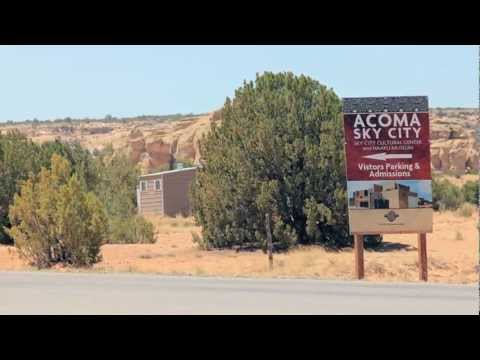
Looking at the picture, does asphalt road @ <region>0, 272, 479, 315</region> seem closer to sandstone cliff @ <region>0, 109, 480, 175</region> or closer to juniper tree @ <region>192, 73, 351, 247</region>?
juniper tree @ <region>192, 73, 351, 247</region>

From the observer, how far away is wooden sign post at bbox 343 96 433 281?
20219 millimetres

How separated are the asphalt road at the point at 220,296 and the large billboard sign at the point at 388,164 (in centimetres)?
216

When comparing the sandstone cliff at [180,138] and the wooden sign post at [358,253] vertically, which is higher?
the sandstone cliff at [180,138]

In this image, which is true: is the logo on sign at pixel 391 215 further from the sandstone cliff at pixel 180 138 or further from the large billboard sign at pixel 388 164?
the sandstone cliff at pixel 180 138

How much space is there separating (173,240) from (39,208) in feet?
51.9

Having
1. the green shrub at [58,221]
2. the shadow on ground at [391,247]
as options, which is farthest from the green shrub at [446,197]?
the green shrub at [58,221]

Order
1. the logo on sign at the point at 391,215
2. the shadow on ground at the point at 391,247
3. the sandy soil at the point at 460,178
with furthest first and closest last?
the sandy soil at the point at 460,178 < the shadow on ground at the point at 391,247 < the logo on sign at the point at 391,215

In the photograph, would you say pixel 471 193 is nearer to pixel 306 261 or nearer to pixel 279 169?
pixel 279 169

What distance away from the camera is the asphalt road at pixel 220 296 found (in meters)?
13.4

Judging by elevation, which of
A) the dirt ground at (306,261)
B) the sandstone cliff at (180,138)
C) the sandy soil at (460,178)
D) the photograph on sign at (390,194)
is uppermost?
the sandstone cliff at (180,138)

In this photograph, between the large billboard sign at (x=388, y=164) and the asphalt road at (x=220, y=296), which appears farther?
the large billboard sign at (x=388, y=164)

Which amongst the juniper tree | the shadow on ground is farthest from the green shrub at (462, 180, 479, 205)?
the juniper tree

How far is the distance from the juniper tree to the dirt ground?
42.5 inches

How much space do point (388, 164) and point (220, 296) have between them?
682 centimetres
